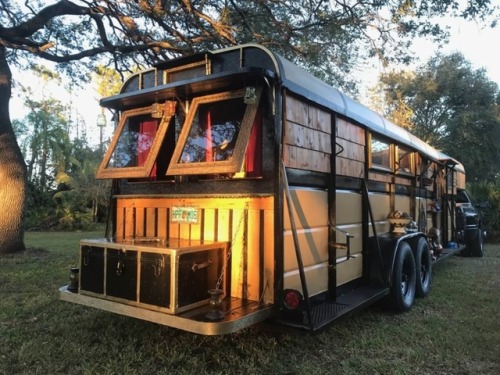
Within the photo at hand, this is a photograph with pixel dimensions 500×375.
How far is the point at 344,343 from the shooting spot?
152 inches

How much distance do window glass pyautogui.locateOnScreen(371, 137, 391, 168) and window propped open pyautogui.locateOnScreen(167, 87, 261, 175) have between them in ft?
7.17

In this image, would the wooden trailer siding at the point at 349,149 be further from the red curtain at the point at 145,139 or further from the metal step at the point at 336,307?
the red curtain at the point at 145,139

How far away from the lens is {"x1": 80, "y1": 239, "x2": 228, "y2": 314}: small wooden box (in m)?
3.16

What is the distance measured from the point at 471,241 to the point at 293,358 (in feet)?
25.3

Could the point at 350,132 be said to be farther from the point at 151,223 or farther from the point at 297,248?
the point at 151,223

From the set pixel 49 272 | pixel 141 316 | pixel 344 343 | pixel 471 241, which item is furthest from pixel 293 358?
pixel 471 241

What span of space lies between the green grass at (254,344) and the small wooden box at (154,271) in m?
0.50

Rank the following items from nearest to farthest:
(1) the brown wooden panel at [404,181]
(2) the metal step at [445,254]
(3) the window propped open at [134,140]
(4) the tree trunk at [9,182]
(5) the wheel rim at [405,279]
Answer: (3) the window propped open at [134,140] < (5) the wheel rim at [405,279] < (1) the brown wooden panel at [404,181] < (2) the metal step at [445,254] < (4) the tree trunk at [9,182]

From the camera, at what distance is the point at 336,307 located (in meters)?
3.78

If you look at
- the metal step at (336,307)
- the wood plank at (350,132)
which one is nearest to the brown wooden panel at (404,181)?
the wood plank at (350,132)

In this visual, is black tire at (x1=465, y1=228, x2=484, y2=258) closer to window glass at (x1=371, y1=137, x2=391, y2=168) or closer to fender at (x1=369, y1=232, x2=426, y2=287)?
window glass at (x1=371, y1=137, x2=391, y2=168)

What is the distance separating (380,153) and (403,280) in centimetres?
161

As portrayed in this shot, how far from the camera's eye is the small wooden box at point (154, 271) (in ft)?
10.4

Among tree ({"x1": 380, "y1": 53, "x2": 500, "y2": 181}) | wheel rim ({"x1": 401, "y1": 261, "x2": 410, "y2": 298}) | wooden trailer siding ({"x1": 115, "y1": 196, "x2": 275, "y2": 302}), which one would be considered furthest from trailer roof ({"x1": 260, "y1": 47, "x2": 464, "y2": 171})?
tree ({"x1": 380, "y1": 53, "x2": 500, "y2": 181})
